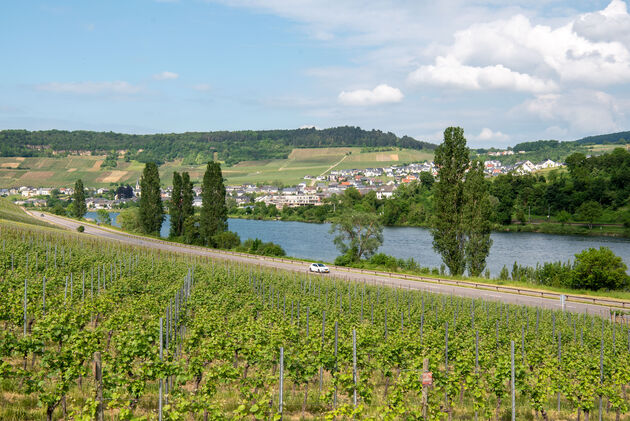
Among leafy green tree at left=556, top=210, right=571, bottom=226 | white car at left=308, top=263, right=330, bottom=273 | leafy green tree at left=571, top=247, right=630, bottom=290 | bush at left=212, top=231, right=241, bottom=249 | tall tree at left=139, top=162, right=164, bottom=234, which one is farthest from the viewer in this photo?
leafy green tree at left=556, top=210, right=571, bottom=226

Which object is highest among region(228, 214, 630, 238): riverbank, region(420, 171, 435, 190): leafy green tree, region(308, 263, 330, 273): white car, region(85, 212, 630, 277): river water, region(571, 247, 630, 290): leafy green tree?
region(420, 171, 435, 190): leafy green tree

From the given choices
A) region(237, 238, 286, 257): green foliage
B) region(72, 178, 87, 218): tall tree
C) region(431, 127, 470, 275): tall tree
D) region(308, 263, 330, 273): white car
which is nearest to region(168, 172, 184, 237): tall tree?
region(237, 238, 286, 257): green foliage

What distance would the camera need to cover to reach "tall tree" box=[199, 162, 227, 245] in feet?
239

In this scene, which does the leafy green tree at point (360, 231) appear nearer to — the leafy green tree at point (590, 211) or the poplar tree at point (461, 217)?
the poplar tree at point (461, 217)

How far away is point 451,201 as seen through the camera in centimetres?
5197

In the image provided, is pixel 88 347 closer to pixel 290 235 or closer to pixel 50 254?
pixel 50 254

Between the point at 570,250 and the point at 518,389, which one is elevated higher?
the point at 518,389

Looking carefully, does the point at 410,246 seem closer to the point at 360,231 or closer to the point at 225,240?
the point at 360,231

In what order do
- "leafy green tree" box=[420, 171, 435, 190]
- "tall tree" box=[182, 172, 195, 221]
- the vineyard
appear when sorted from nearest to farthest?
the vineyard → "tall tree" box=[182, 172, 195, 221] → "leafy green tree" box=[420, 171, 435, 190]

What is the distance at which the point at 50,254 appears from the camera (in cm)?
4031

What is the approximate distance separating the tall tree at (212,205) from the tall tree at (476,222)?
3604 cm

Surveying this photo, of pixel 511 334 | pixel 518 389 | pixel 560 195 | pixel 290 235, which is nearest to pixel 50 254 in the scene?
pixel 511 334

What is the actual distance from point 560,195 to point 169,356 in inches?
5181

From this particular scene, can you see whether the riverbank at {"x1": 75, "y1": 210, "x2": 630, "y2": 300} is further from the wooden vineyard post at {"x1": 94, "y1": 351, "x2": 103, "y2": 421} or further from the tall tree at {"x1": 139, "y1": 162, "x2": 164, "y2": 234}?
→ the wooden vineyard post at {"x1": 94, "y1": 351, "x2": 103, "y2": 421}
